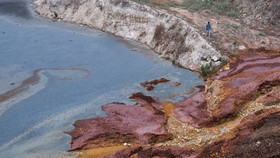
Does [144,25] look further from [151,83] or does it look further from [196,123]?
[196,123]

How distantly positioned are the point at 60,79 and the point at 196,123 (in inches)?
651

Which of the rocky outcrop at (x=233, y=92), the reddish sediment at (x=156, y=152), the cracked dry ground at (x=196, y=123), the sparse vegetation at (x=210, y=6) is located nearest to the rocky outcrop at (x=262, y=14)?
the sparse vegetation at (x=210, y=6)

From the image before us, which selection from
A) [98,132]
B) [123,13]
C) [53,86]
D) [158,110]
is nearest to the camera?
[98,132]

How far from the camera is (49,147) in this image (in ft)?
58.9

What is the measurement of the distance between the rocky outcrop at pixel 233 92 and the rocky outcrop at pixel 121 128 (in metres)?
2.55

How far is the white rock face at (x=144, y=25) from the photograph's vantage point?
3049 cm

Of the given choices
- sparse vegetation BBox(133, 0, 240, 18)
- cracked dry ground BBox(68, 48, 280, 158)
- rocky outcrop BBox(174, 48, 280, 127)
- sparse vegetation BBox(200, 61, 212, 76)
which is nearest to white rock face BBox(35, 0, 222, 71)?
sparse vegetation BBox(200, 61, 212, 76)

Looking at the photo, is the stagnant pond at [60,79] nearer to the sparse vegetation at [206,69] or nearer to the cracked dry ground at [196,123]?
the sparse vegetation at [206,69]

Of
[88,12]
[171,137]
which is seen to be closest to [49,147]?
[171,137]

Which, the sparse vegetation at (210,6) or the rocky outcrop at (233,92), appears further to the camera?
the sparse vegetation at (210,6)

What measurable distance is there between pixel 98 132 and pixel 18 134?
685 cm

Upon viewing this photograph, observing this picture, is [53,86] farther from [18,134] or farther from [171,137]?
[171,137]

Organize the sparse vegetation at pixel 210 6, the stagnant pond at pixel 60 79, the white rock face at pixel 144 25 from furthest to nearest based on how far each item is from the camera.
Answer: the sparse vegetation at pixel 210 6 < the white rock face at pixel 144 25 < the stagnant pond at pixel 60 79

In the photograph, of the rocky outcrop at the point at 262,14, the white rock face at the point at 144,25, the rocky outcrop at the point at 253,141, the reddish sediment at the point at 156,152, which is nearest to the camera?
the rocky outcrop at the point at 253,141
